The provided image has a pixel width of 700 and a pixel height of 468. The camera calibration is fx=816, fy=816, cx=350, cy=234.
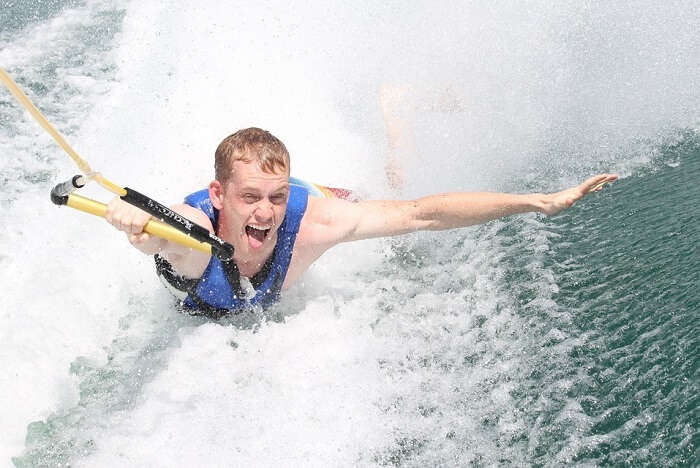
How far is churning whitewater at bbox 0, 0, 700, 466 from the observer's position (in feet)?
10.9

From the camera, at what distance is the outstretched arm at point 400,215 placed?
12.9 feet

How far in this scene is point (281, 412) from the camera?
3.57 meters

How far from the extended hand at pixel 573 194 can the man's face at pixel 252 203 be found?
1.20 metres

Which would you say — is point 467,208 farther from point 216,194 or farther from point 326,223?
point 216,194

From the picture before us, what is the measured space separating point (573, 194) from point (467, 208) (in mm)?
518

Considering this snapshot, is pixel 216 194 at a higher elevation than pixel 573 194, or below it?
higher

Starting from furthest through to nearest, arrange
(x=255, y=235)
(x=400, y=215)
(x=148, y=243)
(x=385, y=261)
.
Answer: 1. (x=385, y=261)
2. (x=400, y=215)
3. (x=255, y=235)
4. (x=148, y=243)

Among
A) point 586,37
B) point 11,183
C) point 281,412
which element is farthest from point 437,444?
point 586,37

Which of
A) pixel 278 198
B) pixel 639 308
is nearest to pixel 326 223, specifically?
pixel 278 198

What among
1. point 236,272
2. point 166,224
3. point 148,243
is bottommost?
point 236,272

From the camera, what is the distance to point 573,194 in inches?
145

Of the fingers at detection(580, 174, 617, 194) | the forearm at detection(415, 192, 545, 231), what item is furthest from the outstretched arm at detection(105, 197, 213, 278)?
the fingers at detection(580, 174, 617, 194)

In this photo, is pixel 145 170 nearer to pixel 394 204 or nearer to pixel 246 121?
pixel 246 121

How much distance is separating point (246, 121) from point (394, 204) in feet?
9.85
